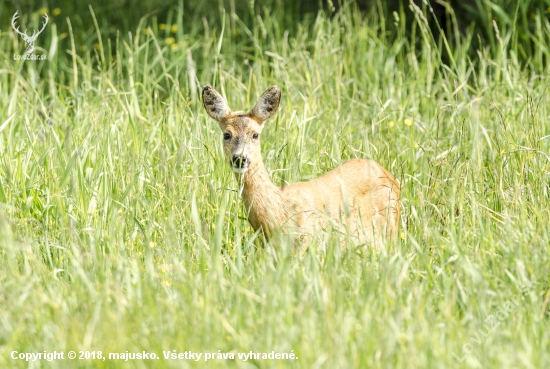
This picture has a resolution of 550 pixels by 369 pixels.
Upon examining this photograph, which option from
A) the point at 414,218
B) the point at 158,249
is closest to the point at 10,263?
the point at 158,249

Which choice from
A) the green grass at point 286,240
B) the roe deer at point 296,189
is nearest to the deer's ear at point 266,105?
the roe deer at point 296,189

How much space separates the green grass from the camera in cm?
319

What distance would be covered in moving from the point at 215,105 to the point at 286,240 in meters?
1.28

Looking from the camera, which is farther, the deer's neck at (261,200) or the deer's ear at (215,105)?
the deer's ear at (215,105)

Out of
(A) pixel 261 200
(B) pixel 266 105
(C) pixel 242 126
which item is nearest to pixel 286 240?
(A) pixel 261 200

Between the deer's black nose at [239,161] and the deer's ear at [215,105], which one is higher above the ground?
the deer's ear at [215,105]

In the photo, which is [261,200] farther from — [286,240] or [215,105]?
[215,105]

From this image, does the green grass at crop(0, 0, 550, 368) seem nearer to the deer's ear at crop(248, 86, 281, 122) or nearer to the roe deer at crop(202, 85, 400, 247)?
the roe deer at crop(202, 85, 400, 247)

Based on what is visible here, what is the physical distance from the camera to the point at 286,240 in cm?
418

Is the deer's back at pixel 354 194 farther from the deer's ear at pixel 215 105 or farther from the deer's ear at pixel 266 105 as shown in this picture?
the deer's ear at pixel 215 105

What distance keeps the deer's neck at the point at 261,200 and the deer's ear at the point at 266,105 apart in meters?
0.45

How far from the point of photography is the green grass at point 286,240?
125 inches

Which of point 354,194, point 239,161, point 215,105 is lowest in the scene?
point 354,194

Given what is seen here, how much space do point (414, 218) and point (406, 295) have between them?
1038 millimetres
